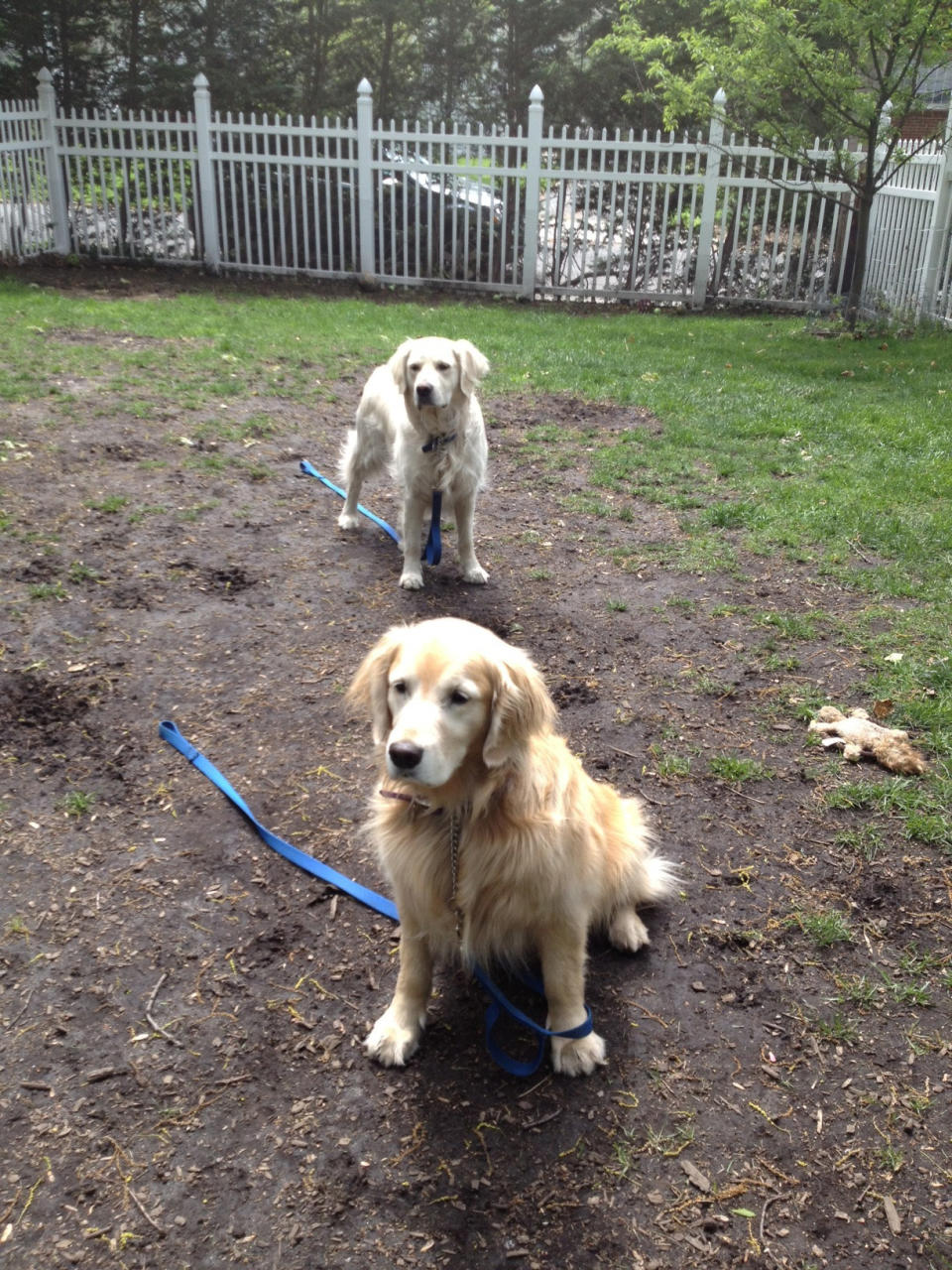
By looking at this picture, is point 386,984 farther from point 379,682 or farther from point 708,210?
point 708,210

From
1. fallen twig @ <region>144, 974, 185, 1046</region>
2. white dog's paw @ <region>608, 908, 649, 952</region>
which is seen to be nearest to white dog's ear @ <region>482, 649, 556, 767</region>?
white dog's paw @ <region>608, 908, 649, 952</region>

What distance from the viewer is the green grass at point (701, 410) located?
471cm

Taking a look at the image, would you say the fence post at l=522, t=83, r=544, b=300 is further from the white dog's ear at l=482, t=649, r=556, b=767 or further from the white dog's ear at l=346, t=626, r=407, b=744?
the white dog's ear at l=482, t=649, r=556, b=767

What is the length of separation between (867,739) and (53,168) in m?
15.1

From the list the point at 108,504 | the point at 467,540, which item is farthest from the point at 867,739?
the point at 108,504

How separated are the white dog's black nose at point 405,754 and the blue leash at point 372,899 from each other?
0.78 meters

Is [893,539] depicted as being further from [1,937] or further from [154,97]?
[154,97]

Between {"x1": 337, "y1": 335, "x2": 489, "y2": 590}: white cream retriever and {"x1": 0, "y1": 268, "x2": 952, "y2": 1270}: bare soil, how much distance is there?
0.50 metres

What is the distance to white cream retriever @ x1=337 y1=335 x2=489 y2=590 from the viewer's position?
521cm

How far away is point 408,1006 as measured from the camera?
2559 millimetres

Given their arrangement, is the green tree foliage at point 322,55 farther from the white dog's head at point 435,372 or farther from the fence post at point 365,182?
the white dog's head at point 435,372

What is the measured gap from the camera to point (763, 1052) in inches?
99.7

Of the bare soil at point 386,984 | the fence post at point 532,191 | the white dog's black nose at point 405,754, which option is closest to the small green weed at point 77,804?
the bare soil at point 386,984

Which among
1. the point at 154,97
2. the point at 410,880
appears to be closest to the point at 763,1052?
the point at 410,880
